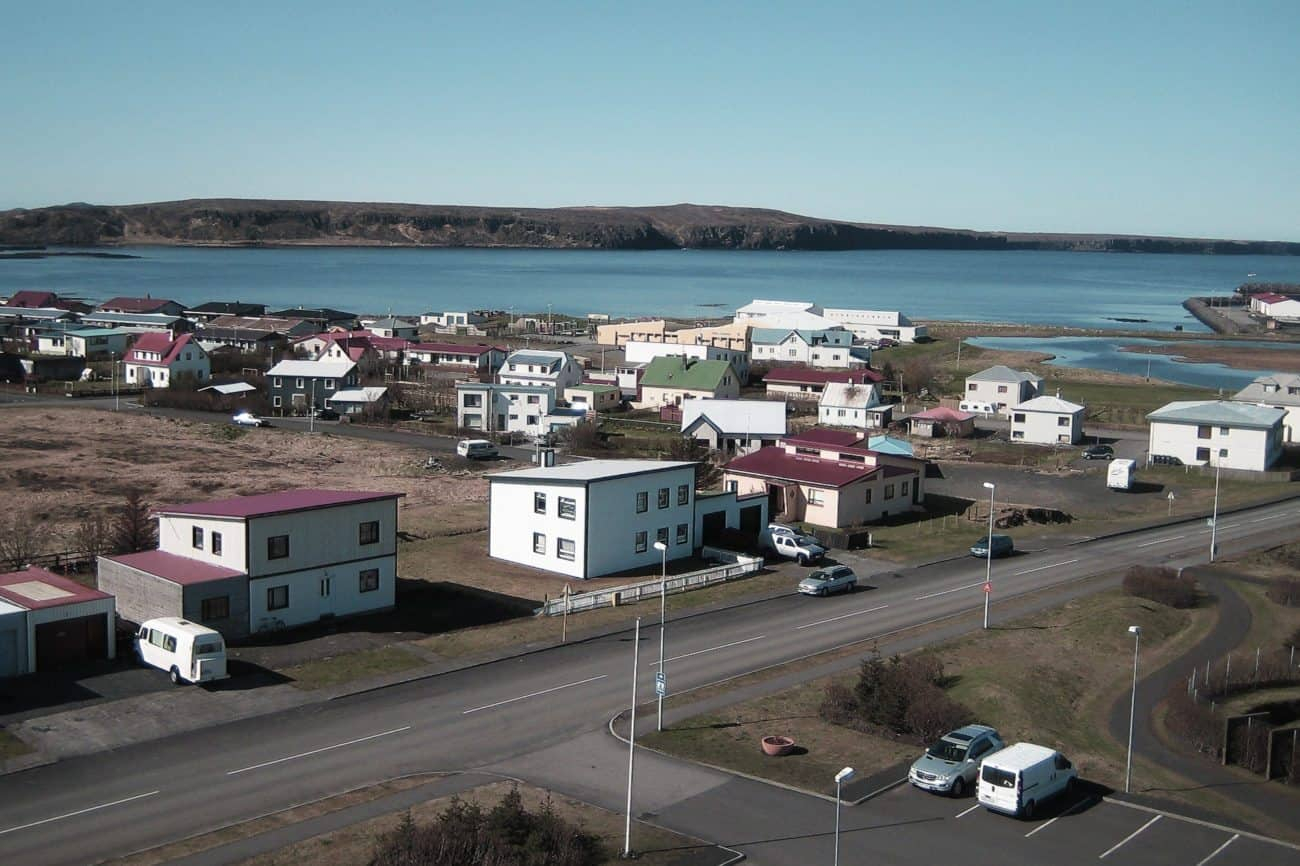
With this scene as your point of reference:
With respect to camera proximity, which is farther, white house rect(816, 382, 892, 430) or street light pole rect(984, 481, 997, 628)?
white house rect(816, 382, 892, 430)

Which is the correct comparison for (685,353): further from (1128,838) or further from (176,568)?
(1128,838)

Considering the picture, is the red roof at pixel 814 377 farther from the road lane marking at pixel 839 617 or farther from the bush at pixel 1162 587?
the road lane marking at pixel 839 617

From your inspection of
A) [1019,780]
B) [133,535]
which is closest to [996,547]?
[1019,780]

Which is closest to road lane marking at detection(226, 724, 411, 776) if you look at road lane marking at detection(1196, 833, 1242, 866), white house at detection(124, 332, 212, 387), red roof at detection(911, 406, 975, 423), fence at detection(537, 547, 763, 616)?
fence at detection(537, 547, 763, 616)

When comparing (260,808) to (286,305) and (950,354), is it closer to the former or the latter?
(950,354)

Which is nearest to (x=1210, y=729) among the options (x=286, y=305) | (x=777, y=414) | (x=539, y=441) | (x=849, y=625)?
(x=849, y=625)

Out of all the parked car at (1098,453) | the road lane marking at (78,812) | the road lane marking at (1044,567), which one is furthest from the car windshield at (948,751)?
the parked car at (1098,453)

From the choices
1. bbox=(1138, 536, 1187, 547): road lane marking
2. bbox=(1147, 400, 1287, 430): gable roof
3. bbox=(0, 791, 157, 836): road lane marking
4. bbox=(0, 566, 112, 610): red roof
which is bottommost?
bbox=(0, 791, 157, 836): road lane marking

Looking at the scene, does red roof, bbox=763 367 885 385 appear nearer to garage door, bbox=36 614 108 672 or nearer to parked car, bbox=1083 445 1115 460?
parked car, bbox=1083 445 1115 460
